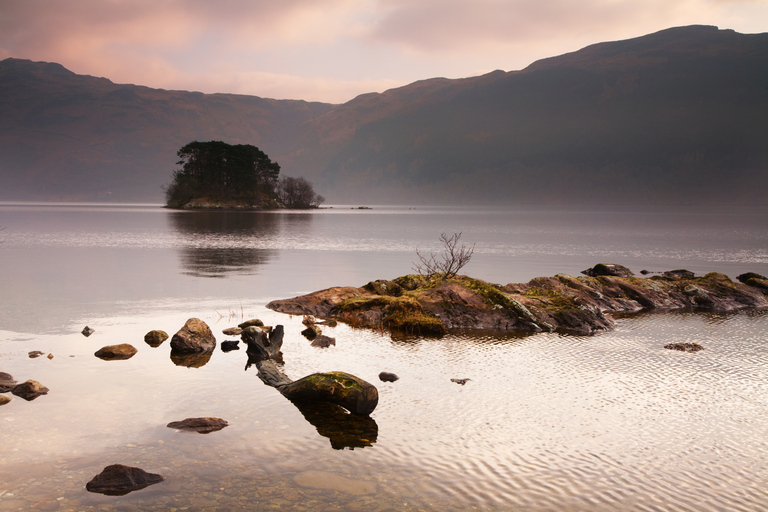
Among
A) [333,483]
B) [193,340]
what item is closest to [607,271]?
[193,340]

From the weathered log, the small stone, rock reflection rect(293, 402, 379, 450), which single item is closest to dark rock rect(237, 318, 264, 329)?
the weathered log

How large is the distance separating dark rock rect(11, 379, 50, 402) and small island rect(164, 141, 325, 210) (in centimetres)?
15891

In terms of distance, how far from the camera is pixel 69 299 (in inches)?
878

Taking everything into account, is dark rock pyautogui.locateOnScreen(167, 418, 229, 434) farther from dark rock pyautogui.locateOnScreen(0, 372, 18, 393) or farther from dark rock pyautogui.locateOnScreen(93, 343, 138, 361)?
dark rock pyautogui.locateOnScreen(93, 343, 138, 361)

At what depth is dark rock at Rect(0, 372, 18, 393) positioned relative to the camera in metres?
10.4

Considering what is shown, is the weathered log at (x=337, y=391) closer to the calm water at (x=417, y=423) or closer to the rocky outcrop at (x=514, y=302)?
the calm water at (x=417, y=423)

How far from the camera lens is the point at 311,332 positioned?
16.2 metres

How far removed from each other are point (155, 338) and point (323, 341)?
4657 millimetres

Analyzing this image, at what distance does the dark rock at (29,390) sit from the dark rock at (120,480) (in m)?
4.27

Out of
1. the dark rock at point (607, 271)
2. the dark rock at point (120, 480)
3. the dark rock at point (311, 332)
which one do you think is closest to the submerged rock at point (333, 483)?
the dark rock at point (120, 480)

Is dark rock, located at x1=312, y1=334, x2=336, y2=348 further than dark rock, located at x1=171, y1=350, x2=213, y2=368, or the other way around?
dark rock, located at x1=312, y1=334, x2=336, y2=348

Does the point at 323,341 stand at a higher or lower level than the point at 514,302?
lower

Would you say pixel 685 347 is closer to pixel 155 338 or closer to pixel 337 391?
pixel 337 391

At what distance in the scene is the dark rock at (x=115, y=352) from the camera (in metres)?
13.2
